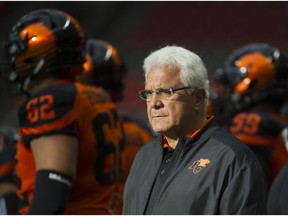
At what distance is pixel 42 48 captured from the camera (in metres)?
4.16

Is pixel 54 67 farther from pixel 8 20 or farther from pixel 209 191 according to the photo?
pixel 8 20

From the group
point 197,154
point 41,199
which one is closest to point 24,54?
point 41,199

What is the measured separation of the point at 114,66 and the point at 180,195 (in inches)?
130

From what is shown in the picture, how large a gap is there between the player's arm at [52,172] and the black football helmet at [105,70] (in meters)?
2.02

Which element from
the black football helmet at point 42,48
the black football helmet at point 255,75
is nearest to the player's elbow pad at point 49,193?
the black football helmet at point 42,48

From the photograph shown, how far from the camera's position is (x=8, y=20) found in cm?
1444

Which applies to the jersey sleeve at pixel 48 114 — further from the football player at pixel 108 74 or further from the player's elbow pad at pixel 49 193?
the football player at pixel 108 74

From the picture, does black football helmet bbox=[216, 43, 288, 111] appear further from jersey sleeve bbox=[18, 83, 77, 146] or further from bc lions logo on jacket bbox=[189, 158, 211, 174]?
bc lions logo on jacket bbox=[189, 158, 211, 174]

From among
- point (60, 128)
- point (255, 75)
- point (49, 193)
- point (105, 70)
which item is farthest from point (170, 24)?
point (49, 193)

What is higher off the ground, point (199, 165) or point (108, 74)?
point (199, 165)

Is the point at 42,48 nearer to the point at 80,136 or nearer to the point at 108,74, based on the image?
the point at 80,136

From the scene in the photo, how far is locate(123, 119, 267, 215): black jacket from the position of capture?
265cm

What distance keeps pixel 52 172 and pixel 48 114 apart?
0.98 ft

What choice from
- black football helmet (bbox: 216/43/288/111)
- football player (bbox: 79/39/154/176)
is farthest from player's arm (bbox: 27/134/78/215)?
black football helmet (bbox: 216/43/288/111)
